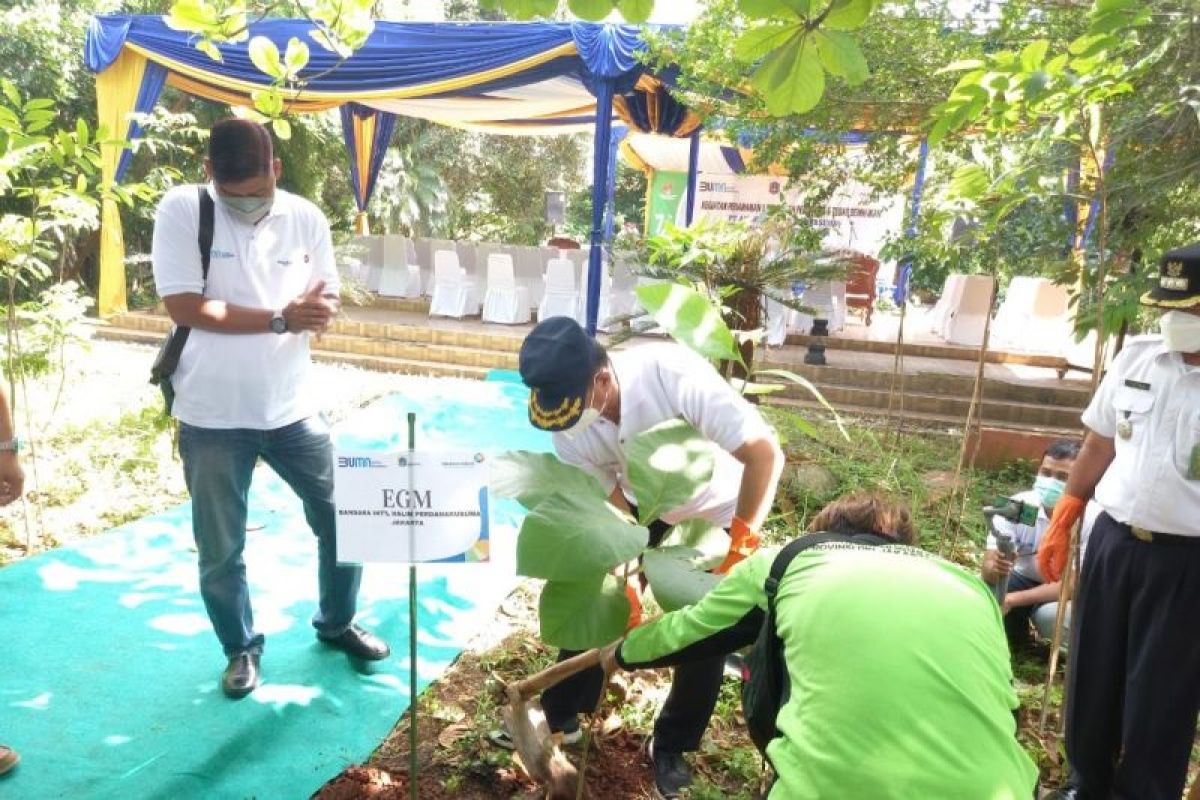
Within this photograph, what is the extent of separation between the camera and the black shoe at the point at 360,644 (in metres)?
2.63

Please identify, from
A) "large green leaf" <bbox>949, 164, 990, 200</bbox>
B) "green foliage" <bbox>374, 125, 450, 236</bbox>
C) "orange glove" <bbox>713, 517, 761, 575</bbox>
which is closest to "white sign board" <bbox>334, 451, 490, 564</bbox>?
"orange glove" <bbox>713, 517, 761, 575</bbox>

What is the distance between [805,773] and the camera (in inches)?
43.8

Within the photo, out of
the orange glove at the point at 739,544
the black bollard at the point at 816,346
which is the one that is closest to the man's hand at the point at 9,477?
the orange glove at the point at 739,544

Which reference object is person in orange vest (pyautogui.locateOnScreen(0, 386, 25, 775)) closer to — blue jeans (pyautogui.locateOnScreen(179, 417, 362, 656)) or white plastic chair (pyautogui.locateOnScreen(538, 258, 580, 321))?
blue jeans (pyautogui.locateOnScreen(179, 417, 362, 656))

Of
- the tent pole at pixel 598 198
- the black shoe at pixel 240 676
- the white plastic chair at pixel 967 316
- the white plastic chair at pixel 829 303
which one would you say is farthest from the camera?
the white plastic chair at pixel 829 303

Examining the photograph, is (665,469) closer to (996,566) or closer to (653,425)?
(653,425)

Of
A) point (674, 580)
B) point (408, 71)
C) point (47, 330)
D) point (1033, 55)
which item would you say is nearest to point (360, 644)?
point (674, 580)

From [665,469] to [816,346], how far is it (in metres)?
6.78

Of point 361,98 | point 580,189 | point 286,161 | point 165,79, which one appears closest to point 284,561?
point 361,98

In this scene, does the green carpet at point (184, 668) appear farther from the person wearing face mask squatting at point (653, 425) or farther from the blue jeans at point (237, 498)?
the person wearing face mask squatting at point (653, 425)

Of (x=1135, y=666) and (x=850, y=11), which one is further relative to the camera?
(x=1135, y=666)

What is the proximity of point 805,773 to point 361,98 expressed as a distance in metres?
8.84

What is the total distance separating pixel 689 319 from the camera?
165 cm

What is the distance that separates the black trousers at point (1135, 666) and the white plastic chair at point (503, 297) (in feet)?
26.4
